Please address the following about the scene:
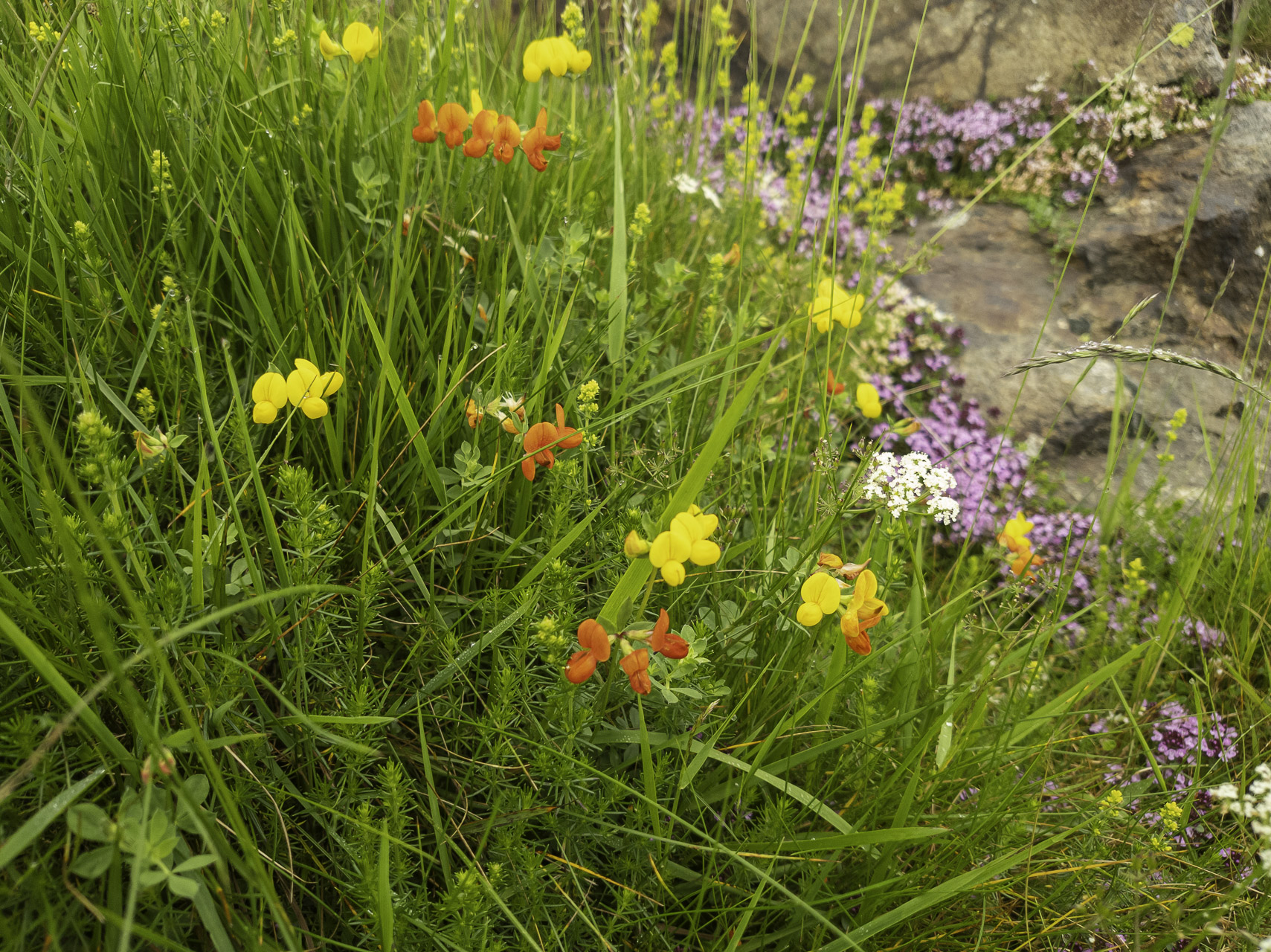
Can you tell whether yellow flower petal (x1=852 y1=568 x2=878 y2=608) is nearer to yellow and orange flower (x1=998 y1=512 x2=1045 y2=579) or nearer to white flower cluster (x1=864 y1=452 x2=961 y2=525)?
white flower cluster (x1=864 y1=452 x2=961 y2=525)

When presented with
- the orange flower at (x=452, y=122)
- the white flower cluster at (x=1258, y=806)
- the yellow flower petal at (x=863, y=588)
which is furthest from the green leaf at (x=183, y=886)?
the orange flower at (x=452, y=122)

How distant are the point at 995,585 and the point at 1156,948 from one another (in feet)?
6.74

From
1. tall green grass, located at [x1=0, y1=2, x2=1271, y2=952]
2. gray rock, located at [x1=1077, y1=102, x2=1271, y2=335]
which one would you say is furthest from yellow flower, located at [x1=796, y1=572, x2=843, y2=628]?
gray rock, located at [x1=1077, y1=102, x2=1271, y2=335]

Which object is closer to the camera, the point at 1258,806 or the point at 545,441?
the point at 1258,806

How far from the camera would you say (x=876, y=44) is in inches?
221

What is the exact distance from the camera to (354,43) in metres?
1.71

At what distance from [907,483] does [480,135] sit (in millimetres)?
1154

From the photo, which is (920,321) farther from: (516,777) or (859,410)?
(516,777)

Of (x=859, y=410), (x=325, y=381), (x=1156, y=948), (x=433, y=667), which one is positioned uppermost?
(x=325, y=381)

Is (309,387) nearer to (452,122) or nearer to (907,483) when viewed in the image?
(452,122)

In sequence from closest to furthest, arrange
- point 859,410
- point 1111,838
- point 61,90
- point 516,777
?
point 516,777
point 1111,838
point 61,90
point 859,410

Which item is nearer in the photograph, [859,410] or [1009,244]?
[859,410]

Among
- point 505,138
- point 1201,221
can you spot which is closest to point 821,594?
point 505,138

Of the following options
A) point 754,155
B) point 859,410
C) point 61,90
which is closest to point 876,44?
point 859,410
